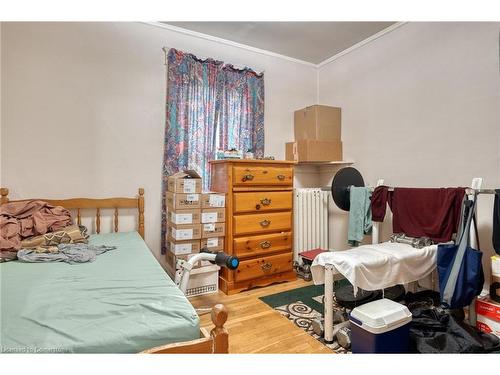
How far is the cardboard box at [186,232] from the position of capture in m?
2.43

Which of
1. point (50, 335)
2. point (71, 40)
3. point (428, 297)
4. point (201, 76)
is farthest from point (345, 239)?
point (71, 40)

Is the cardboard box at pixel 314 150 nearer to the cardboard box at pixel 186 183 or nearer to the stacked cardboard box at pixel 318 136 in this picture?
the stacked cardboard box at pixel 318 136

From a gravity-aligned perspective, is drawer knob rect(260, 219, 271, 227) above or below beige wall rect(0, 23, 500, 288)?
below

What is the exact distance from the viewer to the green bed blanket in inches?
35.1

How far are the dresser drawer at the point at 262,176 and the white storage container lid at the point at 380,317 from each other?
1.47 meters

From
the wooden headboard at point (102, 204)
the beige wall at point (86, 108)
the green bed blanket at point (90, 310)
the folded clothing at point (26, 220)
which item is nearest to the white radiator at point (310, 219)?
the beige wall at point (86, 108)

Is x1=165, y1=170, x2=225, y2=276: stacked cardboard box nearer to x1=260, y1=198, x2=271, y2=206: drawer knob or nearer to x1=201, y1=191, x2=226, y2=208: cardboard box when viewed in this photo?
x1=201, y1=191, x2=226, y2=208: cardboard box

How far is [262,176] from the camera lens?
2.78 meters

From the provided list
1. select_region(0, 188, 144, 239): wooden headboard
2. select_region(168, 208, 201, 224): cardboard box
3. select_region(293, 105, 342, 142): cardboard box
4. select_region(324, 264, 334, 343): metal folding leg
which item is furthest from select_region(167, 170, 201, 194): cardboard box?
select_region(293, 105, 342, 142): cardboard box

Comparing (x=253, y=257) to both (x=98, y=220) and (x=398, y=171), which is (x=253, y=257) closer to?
(x=98, y=220)

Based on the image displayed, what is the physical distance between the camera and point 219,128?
308cm

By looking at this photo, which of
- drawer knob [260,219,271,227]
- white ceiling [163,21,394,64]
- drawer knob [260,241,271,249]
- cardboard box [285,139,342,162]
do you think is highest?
white ceiling [163,21,394,64]

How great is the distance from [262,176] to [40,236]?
185 cm

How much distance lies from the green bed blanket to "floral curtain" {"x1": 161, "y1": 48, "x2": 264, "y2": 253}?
4.48 feet
